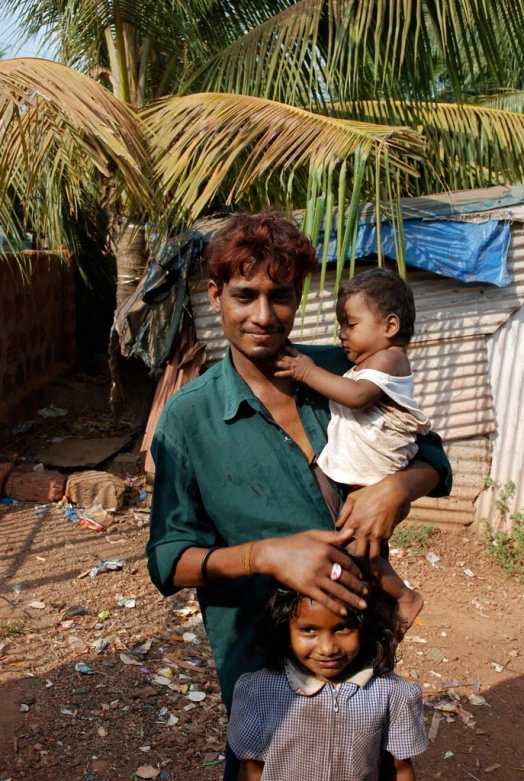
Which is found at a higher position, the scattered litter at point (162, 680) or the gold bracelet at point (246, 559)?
the gold bracelet at point (246, 559)

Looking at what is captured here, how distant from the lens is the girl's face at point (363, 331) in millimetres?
2074

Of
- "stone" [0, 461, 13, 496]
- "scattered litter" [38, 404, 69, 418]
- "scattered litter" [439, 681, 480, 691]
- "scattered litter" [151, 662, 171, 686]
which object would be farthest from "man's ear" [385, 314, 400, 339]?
"scattered litter" [38, 404, 69, 418]

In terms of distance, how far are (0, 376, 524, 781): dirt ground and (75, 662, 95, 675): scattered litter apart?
0.4 inches

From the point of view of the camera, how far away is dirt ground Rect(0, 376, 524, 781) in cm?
336

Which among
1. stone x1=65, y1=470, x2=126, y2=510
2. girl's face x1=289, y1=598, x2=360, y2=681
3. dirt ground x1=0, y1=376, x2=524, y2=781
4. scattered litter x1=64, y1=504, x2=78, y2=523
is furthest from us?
stone x1=65, y1=470, x2=126, y2=510

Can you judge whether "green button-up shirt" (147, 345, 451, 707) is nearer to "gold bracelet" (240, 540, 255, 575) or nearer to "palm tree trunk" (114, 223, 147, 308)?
"gold bracelet" (240, 540, 255, 575)

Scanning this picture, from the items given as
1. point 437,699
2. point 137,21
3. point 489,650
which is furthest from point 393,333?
point 137,21

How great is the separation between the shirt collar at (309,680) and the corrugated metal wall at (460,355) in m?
3.77

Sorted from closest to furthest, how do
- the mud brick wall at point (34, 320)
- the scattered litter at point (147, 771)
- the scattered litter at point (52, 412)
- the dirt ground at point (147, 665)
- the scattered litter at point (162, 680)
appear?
the scattered litter at point (147, 771), the dirt ground at point (147, 665), the scattered litter at point (162, 680), the mud brick wall at point (34, 320), the scattered litter at point (52, 412)

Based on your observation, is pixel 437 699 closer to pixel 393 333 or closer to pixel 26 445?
pixel 393 333

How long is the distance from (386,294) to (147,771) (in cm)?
243

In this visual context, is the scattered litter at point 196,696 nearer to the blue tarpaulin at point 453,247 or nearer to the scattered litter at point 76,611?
the scattered litter at point 76,611

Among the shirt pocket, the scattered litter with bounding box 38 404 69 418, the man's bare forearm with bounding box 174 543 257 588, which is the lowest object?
the scattered litter with bounding box 38 404 69 418

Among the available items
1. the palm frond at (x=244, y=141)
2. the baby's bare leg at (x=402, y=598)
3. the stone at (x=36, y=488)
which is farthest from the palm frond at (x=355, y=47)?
the baby's bare leg at (x=402, y=598)
